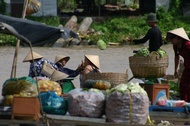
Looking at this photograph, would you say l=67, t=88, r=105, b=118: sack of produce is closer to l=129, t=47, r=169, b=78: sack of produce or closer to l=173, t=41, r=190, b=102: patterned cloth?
l=173, t=41, r=190, b=102: patterned cloth

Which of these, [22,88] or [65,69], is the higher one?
[22,88]

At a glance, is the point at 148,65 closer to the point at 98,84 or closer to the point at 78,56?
the point at 98,84

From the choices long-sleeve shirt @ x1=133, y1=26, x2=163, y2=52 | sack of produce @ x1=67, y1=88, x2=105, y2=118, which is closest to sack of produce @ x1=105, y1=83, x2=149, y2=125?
sack of produce @ x1=67, y1=88, x2=105, y2=118

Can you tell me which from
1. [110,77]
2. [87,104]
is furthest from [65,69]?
[87,104]

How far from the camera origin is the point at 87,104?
24.7ft

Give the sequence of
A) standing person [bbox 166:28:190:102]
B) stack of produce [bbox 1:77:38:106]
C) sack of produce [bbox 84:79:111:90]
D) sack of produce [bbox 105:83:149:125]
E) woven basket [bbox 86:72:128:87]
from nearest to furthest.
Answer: sack of produce [bbox 105:83:149:125] < stack of produce [bbox 1:77:38:106] < sack of produce [bbox 84:79:111:90] < woven basket [bbox 86:72:128:87] < standing person [bbox 166:28:190:102]

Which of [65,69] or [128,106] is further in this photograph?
[65,69]

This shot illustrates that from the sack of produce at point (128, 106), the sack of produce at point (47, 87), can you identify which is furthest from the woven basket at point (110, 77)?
the sack of produce at point (128, 106)

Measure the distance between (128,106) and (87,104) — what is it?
0.49 meters

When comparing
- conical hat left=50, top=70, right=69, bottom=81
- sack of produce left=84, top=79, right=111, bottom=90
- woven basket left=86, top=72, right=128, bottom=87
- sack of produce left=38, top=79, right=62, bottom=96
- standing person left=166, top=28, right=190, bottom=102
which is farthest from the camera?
conical hat left=50, top=70, right=69, bottom=81

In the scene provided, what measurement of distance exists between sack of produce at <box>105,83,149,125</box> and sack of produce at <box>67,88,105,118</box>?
190 millimetres

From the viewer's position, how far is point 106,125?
7.25m

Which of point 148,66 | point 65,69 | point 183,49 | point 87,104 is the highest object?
point 183,49

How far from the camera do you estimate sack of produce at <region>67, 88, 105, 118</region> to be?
754cm
